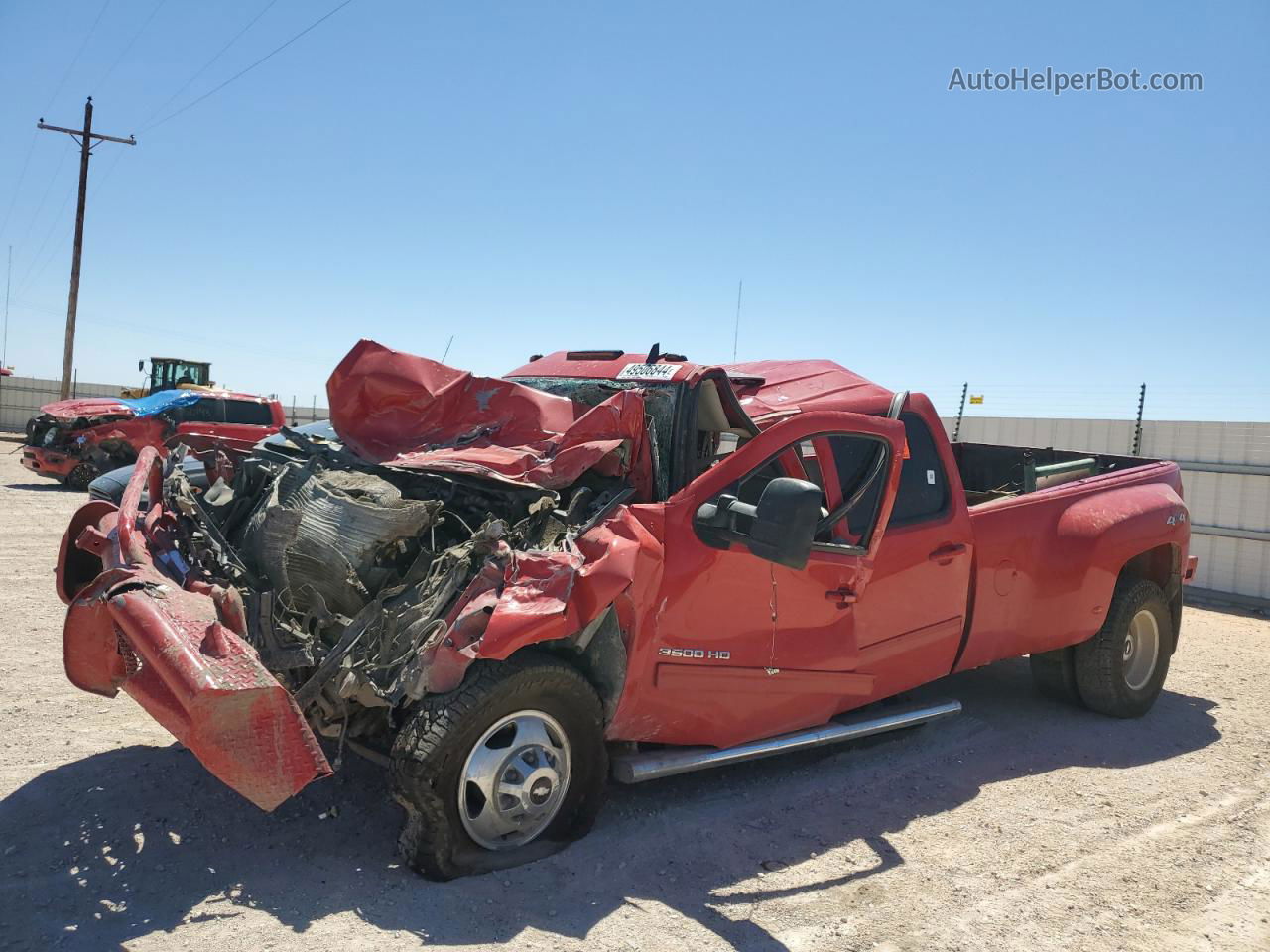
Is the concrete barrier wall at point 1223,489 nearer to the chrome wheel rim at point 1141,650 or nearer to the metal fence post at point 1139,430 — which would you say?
the metal fence post at point 1139,430

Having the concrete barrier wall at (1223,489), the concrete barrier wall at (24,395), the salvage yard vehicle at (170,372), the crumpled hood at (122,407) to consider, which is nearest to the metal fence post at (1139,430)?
the concrete barrier wall at (1223,489)

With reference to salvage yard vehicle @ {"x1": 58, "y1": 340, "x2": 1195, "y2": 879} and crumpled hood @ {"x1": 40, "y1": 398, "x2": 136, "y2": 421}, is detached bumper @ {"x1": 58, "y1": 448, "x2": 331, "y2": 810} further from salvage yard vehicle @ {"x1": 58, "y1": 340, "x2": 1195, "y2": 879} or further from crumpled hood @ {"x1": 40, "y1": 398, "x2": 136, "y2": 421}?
crumpled hood @ {"x1": 40, "y1": 398, "x2": 136, "y2": 421}

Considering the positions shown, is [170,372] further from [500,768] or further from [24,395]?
[500,768]

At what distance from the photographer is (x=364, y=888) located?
3.37m

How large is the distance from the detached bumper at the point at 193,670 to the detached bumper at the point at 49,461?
13.7 m

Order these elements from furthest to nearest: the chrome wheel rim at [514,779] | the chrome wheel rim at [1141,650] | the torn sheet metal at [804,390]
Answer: the chrome wheel rim at [1141,650] → the torn sheet metal at [804,390] → the chrome wheel rim at [514,779]

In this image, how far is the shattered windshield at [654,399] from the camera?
4172 mm

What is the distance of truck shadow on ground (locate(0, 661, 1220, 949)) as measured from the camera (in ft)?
10.5

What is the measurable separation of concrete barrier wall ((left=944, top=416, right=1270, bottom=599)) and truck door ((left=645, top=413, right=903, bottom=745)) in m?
8.80

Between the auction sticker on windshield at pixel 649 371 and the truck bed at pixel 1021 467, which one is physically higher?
the auction sticker on windshield at pixel 649 371

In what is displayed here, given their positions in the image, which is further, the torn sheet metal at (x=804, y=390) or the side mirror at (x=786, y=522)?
the torn sheet metal at (x=804, y=390)

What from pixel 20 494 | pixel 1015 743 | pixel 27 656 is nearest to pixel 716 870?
pixel 1015 743

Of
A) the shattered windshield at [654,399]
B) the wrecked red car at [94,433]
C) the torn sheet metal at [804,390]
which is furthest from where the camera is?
the wrecked red car at [94,433]

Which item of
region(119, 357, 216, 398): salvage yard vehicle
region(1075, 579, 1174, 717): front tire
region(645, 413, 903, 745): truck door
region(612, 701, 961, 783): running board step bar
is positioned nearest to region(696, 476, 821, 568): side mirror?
region(645, 413, 903, 745): truck door
